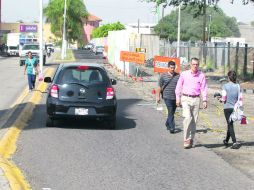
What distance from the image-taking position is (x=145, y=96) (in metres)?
24.7

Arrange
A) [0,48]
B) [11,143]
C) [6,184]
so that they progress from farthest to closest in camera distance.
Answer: [0,48] → [11,143] → [6,184]

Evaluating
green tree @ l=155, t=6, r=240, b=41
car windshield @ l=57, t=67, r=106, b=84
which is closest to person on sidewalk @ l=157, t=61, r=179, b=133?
car windshield @ l=57, t=67, r=106, b=84

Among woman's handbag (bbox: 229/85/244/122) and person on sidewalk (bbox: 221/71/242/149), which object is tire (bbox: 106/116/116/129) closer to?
person on sidewalk (bbox: 221/71/242/149)

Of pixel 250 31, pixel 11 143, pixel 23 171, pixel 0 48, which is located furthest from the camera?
pixel 250 31

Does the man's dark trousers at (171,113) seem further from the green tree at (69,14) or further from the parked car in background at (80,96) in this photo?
the green tree at (69,14)

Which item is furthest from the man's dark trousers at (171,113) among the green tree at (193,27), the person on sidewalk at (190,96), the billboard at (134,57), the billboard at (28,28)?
the billboard at (28,28)

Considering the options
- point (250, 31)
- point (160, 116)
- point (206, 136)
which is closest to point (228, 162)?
point (206, 136)

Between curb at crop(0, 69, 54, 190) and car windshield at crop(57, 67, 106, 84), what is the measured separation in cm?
148

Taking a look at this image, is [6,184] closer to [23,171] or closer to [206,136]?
[23,171]

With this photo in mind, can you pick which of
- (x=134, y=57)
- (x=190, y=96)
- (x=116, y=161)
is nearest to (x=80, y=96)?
(x=190, y=96)

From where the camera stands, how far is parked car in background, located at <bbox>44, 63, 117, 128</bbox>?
14.2 m

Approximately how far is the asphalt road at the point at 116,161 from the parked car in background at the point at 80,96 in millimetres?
354

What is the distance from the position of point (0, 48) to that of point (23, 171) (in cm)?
8226

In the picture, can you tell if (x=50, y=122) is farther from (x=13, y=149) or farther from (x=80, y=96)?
(x=13, y=149)
